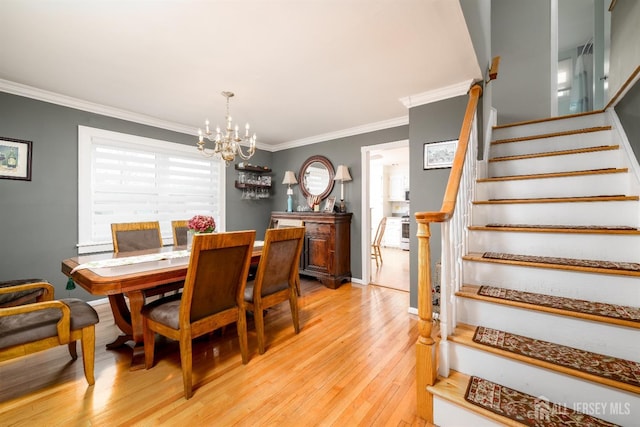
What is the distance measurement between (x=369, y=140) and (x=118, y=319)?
3659 mm

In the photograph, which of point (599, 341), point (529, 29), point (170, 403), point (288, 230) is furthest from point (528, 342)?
point (529, 29)

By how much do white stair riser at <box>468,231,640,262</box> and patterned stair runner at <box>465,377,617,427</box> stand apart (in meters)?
0.93

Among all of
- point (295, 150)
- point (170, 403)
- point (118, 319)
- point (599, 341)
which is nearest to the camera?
point (599, 341)

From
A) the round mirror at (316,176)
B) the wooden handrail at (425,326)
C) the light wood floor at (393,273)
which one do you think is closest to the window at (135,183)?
the round mirror at (316,176)

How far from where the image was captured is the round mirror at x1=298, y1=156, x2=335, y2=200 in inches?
173

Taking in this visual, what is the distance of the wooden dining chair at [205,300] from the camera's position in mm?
1570

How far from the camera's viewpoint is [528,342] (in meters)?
1.33

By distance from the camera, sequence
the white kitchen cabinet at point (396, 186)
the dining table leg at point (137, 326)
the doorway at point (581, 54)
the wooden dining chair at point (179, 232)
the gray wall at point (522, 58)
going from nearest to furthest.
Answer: the dining table leg at point (137, 326)
the wooden dining chair at point (179, 232)
the gray wall at point (522, 58)
the doorway at point (581, 54)
the white kitchen cabinet at point (396, 186)

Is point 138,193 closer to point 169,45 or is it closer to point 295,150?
point 169,45

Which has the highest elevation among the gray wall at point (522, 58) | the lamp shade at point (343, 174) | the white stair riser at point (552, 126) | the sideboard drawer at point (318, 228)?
the gray wall at point (522, 58)

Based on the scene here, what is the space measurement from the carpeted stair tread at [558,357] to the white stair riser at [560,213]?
938mm

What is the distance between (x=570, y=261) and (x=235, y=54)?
109 inches

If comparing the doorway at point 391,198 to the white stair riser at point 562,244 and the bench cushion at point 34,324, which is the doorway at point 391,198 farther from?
the bench cushion at point 34,324

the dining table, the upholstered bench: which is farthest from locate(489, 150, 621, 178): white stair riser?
the upholstered bench
